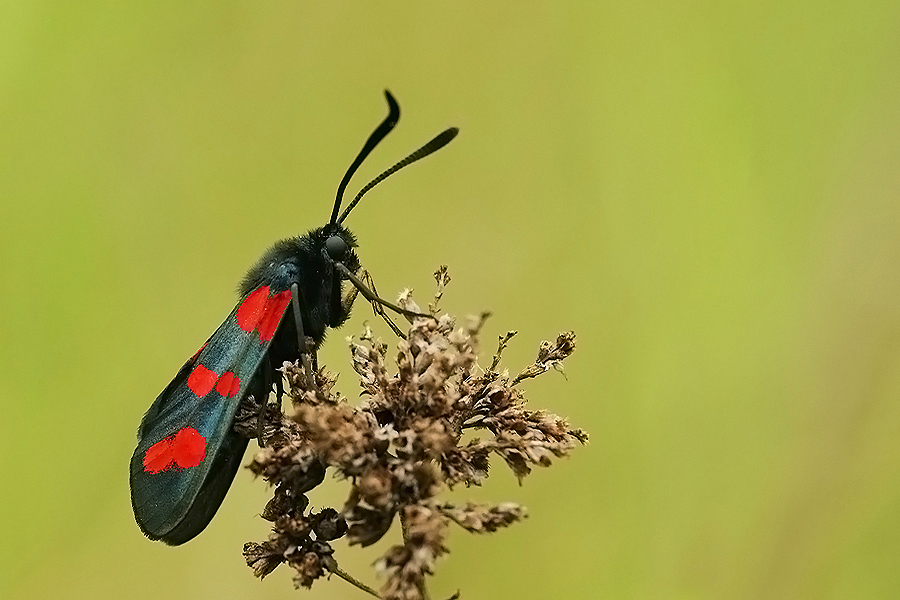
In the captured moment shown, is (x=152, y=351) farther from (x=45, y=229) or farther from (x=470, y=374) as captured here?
(x=470, y=374)

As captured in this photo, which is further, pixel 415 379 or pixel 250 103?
pixel 250 103

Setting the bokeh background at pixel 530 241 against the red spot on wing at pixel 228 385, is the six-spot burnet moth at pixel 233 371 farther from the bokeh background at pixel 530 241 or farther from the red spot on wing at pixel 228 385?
the bokeh background at pixel 530 241

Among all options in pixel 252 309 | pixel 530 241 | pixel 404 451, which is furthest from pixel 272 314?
pixel 530 241

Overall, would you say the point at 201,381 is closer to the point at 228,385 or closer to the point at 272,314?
the point at 228,385

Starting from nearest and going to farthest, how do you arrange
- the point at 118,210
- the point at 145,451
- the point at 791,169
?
1. the point at 145,451
2. the point at 791,169
3. the point at 118,210

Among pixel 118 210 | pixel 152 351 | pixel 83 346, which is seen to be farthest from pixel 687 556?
pixel 118 210

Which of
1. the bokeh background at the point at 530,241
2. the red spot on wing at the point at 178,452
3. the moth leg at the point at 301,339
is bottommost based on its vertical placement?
the red spot on wing at the point at 178,452

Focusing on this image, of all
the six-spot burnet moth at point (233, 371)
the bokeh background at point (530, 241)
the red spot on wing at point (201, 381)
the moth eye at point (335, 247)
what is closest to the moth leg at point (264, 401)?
the six-spot burnet moth at point (233, 371)
